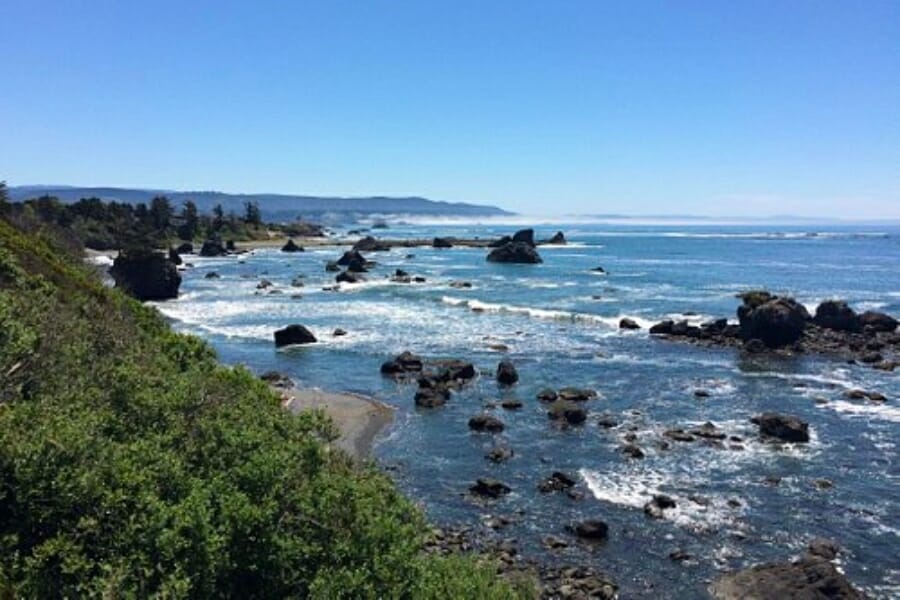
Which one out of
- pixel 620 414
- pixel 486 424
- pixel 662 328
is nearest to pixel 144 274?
pixel 662 328

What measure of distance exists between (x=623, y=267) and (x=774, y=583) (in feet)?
369

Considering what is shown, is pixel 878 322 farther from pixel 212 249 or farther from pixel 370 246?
pixel 370 246

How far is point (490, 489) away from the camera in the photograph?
29.8 m

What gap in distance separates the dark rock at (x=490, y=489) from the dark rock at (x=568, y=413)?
31.8 feet

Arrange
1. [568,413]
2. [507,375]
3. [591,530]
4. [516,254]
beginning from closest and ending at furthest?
[591,530] → [568,413] → [507,375] → [516,254]

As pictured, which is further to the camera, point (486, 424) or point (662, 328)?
point (662, 328)

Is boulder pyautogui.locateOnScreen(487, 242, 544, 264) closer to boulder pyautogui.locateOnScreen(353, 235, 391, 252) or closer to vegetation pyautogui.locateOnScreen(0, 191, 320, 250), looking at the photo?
boulder pyautogui.locateOnScreen(353, 235, 391, 252)

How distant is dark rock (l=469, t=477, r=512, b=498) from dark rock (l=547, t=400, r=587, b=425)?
9.70 metres

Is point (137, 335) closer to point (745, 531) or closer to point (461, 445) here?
point (461, 445)

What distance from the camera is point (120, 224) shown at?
146750 mm

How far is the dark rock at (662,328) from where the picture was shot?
2554 inches

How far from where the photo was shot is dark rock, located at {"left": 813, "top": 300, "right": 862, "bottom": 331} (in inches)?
2520

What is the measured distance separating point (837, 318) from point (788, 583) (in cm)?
4836

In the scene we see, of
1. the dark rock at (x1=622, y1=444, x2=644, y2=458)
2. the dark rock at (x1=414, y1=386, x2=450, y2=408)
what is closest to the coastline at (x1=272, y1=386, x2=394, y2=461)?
the dark rock at (x1=414, y1=386, x2=450, y2=408)
